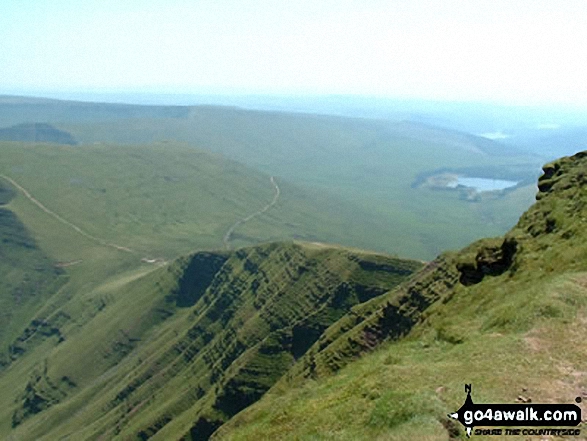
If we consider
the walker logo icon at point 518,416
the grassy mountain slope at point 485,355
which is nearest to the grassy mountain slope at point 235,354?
the grassy mountain slope at point 485,355

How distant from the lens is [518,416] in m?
24.9

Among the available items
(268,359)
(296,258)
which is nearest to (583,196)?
(268,359)

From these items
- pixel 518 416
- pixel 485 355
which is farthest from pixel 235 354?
pixel 518 416

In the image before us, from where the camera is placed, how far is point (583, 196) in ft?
202

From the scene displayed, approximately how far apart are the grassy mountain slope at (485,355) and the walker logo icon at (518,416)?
669 millimetres

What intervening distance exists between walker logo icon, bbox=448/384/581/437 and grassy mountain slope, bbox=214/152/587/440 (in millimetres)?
669

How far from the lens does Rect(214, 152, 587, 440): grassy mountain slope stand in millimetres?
27344

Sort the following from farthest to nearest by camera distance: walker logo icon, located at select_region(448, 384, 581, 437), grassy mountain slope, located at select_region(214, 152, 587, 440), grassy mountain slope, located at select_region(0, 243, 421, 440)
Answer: grassy mountain slope, located at select_region(0, 243, 421, 440)
grassy mountain slope, located at select_region(214, 152, 587, 440)
walker logo icon, located at select_region(448, 384, 581, 437)

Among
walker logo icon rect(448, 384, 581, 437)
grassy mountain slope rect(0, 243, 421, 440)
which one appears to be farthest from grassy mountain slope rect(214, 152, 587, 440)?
grassy mountain slope rect(0, 243, 421, 440)

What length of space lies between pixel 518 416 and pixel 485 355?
8127 millimetres

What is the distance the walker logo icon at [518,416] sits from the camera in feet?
78.8

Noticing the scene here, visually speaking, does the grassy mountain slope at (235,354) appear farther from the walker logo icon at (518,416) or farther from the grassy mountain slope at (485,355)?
the walker logo icon at (518,416)

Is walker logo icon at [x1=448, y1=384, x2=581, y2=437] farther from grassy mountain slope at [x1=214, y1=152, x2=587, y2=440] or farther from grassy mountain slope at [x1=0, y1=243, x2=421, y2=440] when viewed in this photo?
grassy mountain slope at [x1=0, y1=243, x2=421, y2=440]

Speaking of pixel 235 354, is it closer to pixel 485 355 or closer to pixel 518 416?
pixel 485 355
